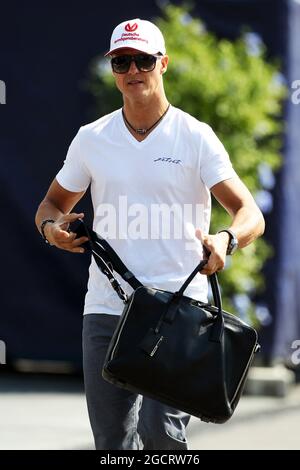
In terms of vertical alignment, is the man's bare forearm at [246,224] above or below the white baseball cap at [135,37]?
below

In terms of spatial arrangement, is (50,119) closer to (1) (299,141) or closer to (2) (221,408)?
(1) (299,141)

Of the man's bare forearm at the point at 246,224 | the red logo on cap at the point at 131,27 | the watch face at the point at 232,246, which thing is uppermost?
Answer: the red logo on cap at the point at 131,27

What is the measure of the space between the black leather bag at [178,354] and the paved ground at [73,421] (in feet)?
9.34

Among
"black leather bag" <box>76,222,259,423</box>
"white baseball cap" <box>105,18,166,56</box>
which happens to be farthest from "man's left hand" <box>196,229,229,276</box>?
"white baseball cap" <box>105,18,166,56</box>

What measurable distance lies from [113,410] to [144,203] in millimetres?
736

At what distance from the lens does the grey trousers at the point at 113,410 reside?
4.02 m

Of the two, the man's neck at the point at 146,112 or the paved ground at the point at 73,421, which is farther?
the paved ground at the point at 73,421

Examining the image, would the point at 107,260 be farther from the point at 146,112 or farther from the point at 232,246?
the point at 146,112

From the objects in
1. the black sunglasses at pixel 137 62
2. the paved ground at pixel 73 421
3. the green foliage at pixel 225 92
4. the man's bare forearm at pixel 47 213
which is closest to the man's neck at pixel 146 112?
the black sunglasses at pixel 137 62

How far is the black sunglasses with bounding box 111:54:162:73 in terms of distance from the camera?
404 centimetres

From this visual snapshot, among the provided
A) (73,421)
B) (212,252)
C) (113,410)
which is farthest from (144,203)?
(73,421)

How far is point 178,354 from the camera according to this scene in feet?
12.3

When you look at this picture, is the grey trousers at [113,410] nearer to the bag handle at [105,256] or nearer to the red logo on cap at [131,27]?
the bag handle at [105,256]

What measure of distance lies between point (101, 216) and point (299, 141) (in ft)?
18.2
